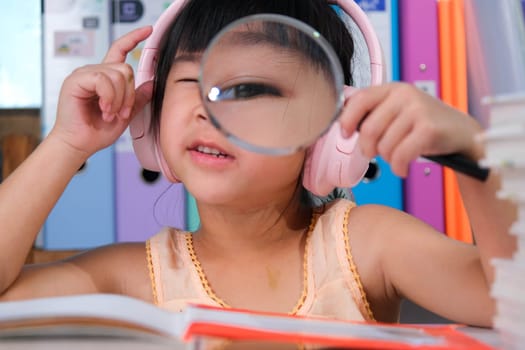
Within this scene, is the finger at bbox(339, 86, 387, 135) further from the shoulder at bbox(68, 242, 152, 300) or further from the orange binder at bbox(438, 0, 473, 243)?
the orange binder at bbox(438, 0, 473, 243)

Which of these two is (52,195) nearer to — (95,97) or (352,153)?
(95,97)

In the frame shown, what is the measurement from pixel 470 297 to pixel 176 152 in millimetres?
513

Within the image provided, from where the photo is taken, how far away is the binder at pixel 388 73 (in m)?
1.94

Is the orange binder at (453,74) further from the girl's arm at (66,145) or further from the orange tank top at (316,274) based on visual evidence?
the girl's arm at (66,145)

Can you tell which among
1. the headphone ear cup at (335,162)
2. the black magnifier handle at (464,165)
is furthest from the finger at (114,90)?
the black magnifier handle at (464,165)

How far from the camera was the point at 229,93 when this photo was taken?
848mm

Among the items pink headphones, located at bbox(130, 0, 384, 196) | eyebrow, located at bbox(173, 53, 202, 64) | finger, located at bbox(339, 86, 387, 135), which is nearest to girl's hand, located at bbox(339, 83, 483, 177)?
finger, located at bbox(339, 86, 387, 135)

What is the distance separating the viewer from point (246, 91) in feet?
2.90

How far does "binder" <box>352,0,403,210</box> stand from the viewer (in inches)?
76.3

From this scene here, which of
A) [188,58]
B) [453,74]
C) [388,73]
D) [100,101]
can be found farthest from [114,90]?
[453,74]

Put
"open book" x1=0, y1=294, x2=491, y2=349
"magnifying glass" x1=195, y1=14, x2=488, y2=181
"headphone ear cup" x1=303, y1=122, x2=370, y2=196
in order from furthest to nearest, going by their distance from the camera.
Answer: "headphone ear cup" x1=303, y1=122, x2=370, y2=196 → "magnifying glass" x1=195, y1=14, x2=488, y2=181 → "open book" x1=0, y1=294, x2=491, y2=349

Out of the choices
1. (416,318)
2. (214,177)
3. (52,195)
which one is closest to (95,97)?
(52,195)

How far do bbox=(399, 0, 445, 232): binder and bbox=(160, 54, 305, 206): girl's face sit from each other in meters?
1.00

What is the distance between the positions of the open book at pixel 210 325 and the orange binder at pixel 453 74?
4.55 feet
